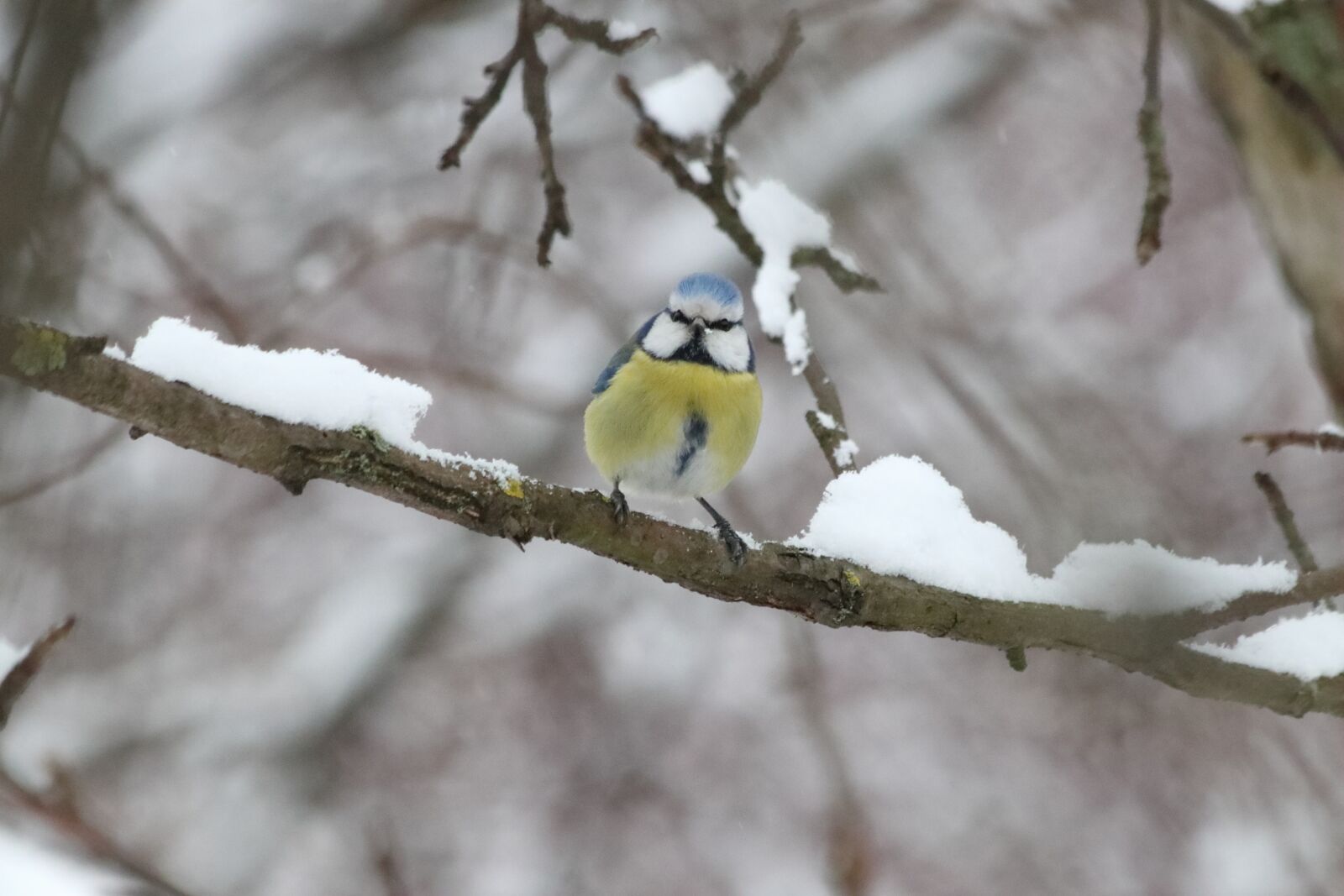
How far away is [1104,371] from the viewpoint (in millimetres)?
6559

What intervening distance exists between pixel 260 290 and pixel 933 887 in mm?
5012

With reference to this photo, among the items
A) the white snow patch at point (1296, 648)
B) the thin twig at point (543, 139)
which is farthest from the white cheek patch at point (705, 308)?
the white snow patch at point (1296, 648)

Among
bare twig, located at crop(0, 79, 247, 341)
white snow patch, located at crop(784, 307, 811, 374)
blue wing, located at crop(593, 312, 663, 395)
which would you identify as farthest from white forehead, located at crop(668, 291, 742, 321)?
bare twig, located at crop(0, 79, 247, 341)

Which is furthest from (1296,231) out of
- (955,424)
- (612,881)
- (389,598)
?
(612,881)

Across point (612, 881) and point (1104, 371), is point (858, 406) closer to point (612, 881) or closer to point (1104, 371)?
point (1104, 371)

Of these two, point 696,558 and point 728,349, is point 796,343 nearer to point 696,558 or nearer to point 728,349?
point 728,349

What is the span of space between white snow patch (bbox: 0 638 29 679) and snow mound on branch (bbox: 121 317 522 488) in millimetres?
481

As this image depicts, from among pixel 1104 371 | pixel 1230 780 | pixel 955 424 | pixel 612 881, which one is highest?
pixel 1104 371

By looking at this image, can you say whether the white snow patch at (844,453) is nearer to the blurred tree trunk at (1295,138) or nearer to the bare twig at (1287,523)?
the bare twig at (1287,523)

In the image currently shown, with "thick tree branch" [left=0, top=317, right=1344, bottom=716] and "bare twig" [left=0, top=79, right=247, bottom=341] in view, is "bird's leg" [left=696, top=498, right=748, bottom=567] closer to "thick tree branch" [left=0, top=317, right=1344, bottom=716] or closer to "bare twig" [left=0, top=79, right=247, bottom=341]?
"thick tree branch" [left=0, top=317, right=1344, bottom=716]

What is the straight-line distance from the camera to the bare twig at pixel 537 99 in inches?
117

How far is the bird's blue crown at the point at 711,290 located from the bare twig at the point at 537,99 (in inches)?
26.5

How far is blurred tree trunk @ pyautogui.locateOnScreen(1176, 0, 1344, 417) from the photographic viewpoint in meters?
3.48

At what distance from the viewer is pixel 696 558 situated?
247 centimetres
